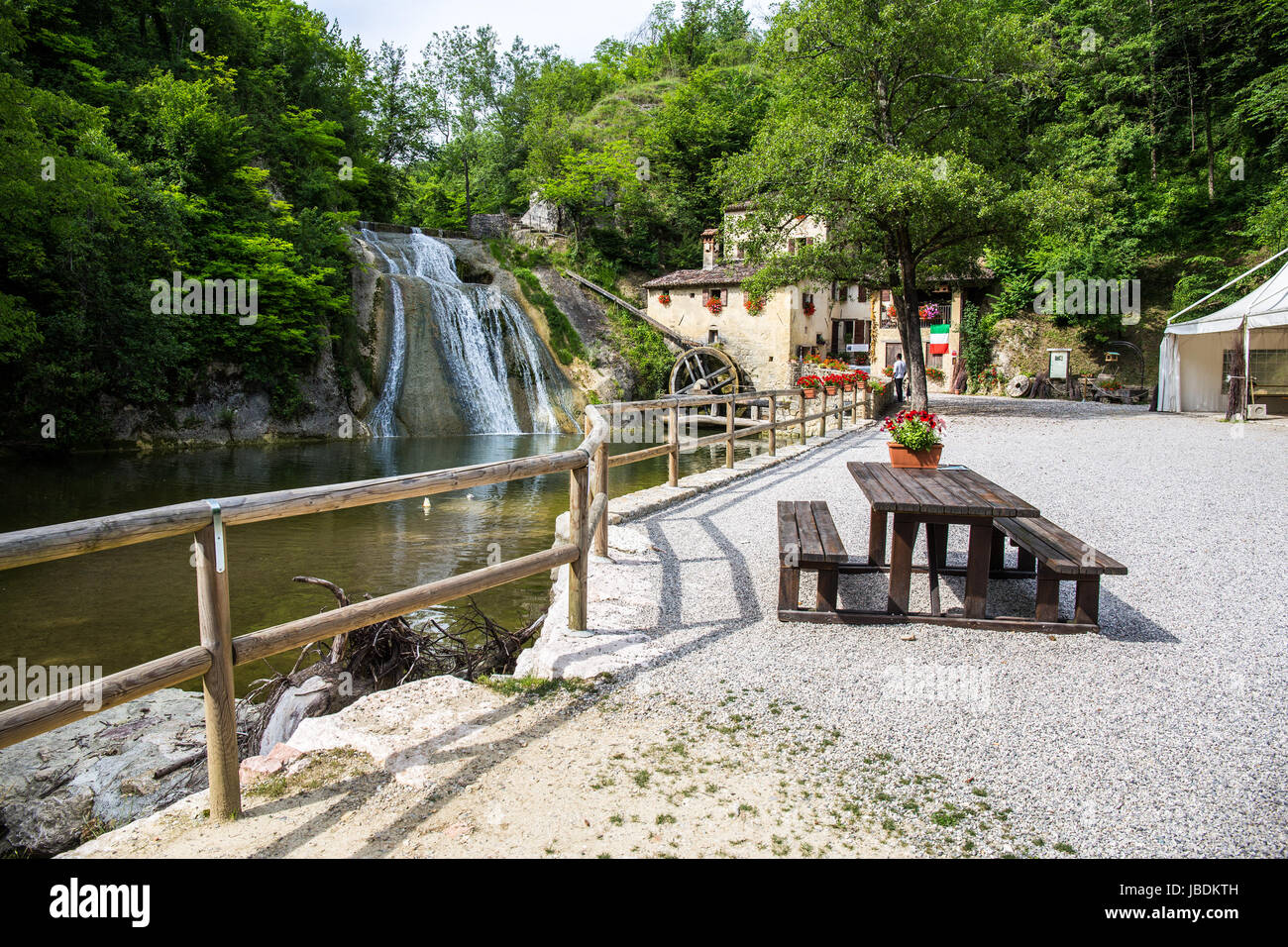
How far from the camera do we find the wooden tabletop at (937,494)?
3.74 m

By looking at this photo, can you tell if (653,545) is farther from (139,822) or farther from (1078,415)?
(1078,415)

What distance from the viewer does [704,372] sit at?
29641 mm

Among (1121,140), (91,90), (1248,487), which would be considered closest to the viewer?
(1248,487)

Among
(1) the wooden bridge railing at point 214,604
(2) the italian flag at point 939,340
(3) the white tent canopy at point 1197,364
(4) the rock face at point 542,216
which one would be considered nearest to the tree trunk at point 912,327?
(3) the white tent canopy at point 1197,364

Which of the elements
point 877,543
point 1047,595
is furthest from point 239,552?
point 1047,595

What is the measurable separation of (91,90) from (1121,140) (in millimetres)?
32364

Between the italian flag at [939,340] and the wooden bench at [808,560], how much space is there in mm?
31230

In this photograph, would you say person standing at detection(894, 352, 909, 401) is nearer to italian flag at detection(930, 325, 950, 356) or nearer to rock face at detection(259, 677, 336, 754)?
italian flag at detection(930, 325, 950, 356)

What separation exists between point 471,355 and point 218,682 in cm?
2202

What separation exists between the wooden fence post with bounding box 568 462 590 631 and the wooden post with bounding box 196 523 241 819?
6.10 feet

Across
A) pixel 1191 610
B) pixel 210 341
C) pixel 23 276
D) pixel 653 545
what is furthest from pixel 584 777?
pixel 210 341

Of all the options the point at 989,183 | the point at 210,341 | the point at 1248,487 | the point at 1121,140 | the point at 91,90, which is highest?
the point at 1121,140

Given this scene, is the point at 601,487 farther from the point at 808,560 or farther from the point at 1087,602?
the point at 1087,602

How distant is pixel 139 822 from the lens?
2.39 metres
